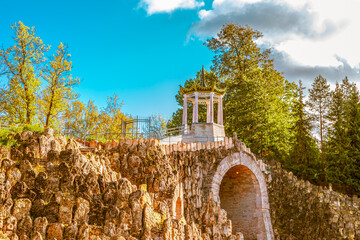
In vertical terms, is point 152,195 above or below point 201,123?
below

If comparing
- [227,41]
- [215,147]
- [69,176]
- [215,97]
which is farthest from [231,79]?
[69,176]

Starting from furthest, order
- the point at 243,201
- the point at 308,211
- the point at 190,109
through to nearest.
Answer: the point at 190,109 < the point at 308,211 < the point at 243,201

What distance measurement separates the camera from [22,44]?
18562 millimetres

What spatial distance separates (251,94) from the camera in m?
24.8

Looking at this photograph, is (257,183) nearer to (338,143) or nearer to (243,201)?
(243,201)

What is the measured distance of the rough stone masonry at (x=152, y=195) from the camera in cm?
895

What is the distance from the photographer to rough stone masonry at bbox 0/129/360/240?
895 cm

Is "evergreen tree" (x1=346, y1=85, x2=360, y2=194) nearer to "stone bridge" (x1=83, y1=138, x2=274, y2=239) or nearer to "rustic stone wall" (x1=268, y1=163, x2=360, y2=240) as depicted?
"rustic stone wall" (x1=268, y1=163, x2=360, y2=240)

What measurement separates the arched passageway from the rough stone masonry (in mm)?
50

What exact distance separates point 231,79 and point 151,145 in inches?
522

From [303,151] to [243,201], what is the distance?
28.8ft

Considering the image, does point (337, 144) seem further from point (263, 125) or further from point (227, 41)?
point (227, 41)

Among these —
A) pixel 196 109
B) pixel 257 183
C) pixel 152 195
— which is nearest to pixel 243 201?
pixel 257 183

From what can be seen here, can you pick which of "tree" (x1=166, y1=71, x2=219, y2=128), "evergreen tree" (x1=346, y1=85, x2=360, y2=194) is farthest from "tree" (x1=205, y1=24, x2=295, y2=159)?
"evergreen tree" (x1=346, y1=85, x2=360, y2=194)
